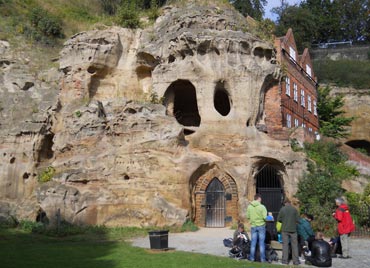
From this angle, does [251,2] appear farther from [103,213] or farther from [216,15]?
[103,213]

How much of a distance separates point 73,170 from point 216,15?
12060 mm

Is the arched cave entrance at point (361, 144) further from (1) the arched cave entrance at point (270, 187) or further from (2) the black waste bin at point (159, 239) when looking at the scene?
(2) the black waste bin at point (159, 239)

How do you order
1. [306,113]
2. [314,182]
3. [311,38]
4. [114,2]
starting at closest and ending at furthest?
[314,182]
[306,113]
[114,2]
[311,38]

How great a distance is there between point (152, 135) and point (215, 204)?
4846 mm

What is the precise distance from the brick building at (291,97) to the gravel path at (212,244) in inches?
318

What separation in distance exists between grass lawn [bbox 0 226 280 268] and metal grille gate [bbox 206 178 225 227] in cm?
599

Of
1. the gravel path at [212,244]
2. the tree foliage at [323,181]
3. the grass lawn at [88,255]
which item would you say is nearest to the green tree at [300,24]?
the tree foliage at [323,181]

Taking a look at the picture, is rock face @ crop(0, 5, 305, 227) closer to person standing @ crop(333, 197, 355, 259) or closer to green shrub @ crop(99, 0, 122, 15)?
person standing @ crop(333, 197, 355, 259)

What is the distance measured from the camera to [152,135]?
21.3 metres

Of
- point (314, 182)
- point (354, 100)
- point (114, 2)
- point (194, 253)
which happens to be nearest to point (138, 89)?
point (314, 182)

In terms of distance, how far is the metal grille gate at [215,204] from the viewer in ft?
72.0

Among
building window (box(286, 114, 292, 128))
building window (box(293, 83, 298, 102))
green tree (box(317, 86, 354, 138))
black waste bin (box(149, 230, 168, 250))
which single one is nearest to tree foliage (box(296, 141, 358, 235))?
building window (box(286, 114, 292, 128))

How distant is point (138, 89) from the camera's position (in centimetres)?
2695

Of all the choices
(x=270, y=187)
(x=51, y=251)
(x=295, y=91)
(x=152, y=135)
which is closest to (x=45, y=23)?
(x=152, y=135)
